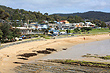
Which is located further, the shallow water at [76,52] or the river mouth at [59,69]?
the shallow water at [76,52]

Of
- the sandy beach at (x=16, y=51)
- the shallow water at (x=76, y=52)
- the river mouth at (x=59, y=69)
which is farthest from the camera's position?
the shallow water at (x=76, y=52)

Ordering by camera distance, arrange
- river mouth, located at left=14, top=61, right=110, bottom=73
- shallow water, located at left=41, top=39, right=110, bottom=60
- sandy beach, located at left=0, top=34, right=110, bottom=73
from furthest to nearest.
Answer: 1. shallow water, located at left=41, top=39, right=110, bottom=60
2. sandy beach, located at left=0, top=34, right=110, bottom=73
3. river mouth, located at left=14, top=61, right=110, bottom=73

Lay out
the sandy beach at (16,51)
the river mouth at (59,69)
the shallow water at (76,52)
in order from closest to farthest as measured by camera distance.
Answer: the river mouth at (59,69)
the sandy beach at (16,51)
the shallow water at (76,52)

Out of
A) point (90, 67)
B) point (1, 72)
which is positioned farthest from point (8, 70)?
point (90, 67)

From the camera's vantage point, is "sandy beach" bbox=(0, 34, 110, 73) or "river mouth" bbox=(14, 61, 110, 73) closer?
"river mouth" bbox=(14, 61, 110, 73)

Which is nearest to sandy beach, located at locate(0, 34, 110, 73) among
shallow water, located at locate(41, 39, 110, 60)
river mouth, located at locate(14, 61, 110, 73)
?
river mouth, located at locate(14, 61, 110, 73)

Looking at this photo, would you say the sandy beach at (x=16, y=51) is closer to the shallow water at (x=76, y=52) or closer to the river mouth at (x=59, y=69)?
the river mouth at (x=59, y=69)

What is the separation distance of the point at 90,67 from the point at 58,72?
3.69m

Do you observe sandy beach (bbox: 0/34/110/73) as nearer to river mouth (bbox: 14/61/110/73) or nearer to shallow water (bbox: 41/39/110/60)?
river mouth (bbox: 14/61/110/73)

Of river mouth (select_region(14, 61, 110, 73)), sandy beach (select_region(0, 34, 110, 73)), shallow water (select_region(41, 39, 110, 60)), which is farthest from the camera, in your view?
shallow water (select_region(41, 39, 110, 60))

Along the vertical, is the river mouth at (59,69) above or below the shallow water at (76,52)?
above

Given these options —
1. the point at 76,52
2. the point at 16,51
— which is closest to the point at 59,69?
the point at 76,52

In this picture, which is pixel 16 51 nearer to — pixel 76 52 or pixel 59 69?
pixel 76 52

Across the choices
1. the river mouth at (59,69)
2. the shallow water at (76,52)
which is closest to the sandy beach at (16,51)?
the river mouth at (59,69)
